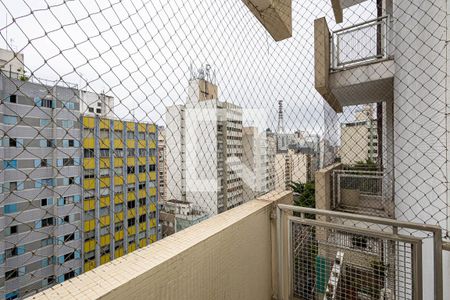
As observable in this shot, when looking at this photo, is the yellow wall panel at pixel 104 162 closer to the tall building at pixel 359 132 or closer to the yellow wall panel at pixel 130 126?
the yellow wall panel at pixel 130 126

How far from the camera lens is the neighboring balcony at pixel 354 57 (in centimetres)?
253

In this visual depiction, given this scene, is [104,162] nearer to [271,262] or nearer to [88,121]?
[88,121]

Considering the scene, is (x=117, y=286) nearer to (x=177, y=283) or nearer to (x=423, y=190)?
(x=177, y=283)

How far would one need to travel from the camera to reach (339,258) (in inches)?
49.2

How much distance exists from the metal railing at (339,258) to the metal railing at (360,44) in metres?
2.18

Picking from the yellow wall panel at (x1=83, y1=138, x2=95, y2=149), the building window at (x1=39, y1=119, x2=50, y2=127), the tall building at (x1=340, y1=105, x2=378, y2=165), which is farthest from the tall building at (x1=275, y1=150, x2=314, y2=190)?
the building window at (x1=39, y1=119, x2=50, y2=127)

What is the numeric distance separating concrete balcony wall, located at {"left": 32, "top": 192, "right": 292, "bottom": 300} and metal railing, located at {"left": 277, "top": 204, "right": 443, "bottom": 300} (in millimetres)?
95

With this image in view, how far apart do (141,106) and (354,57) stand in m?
2.89

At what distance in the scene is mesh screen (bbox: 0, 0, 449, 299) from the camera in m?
0.58

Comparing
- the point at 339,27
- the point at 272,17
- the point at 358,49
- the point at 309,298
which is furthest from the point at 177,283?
the point at 339,27

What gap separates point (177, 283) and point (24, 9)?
83 cm

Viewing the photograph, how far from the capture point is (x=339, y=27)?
284 cm

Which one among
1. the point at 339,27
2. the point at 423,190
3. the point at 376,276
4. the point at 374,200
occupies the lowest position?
the point at 374,200

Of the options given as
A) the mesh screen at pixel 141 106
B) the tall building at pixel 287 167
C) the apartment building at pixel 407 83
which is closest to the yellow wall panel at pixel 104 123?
the mesh screen at pixel 141 106
